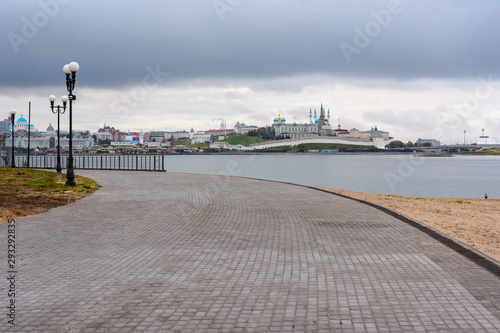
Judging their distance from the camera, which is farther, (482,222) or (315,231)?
(482,222)

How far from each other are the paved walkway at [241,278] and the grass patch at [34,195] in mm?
1191

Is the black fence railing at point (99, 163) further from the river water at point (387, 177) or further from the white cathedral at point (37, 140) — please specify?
the white cathedral at point (37, 140)

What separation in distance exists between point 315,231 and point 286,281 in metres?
3.69

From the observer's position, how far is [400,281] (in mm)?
5863

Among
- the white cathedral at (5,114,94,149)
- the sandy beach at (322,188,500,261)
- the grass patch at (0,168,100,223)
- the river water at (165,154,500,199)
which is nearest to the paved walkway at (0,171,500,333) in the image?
the sandy beach at (322,188,500,261)

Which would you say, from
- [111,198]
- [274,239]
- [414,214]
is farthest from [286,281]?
[111,198]

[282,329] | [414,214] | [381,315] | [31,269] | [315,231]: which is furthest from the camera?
[414,214]

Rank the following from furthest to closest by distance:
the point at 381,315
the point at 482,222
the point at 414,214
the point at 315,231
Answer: the point at 414,214
the point at 482,222
the point at 315,231
the point at 381,315

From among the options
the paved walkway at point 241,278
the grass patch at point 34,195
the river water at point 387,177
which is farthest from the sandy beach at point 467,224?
the river water at point 387,177

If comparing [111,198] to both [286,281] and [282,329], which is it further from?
[282,329]

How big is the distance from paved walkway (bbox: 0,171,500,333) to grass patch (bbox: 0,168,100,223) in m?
1.19

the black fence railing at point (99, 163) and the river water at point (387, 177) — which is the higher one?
the black fence railing at point (99, 163)

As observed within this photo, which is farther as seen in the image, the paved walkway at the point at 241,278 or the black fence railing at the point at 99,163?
the black fence railing at the point at 99,163

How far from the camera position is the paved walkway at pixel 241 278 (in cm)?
455
